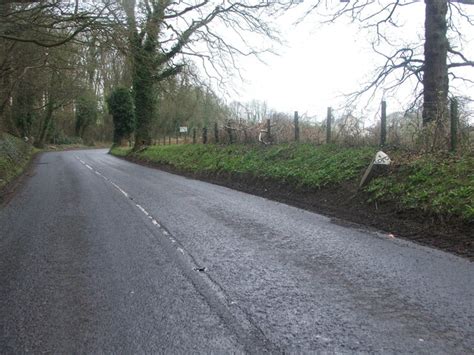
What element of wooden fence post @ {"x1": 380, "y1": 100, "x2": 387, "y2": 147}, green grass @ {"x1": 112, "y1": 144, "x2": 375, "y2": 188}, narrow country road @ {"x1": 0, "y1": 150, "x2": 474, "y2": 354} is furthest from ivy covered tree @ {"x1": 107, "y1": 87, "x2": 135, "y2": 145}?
narrow country road @ {"x1": 0, "y1": 150, "x2": 474, "y2": 354}

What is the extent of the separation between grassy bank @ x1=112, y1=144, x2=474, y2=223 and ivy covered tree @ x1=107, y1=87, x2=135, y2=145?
1181 inches

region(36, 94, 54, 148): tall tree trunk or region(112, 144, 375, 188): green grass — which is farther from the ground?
region(36, 94, 54, 148): tall tree trunk

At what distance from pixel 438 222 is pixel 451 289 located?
3062 millimetres

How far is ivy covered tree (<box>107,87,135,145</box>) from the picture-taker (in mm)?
49531

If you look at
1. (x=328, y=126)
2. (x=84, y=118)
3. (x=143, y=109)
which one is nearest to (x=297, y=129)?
(x=328, y=126)

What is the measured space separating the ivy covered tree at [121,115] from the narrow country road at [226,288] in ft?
135

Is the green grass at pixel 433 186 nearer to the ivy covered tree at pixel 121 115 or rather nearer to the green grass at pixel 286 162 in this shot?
the green grass at pixel 286 162

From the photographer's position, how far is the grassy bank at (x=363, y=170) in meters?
8.40

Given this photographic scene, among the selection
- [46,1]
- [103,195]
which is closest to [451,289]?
[103,195]

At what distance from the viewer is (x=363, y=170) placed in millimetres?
11828

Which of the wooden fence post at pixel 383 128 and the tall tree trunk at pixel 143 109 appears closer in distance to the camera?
the wooden fence post at pixel 383 128

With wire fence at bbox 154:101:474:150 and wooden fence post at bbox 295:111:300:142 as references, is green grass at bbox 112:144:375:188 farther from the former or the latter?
wooden fence post at bbox 295:111:300:142

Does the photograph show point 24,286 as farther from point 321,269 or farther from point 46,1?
point 46,1

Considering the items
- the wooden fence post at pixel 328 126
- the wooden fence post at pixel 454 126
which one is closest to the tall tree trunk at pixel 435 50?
the wooden fence post at pixel 328 126
